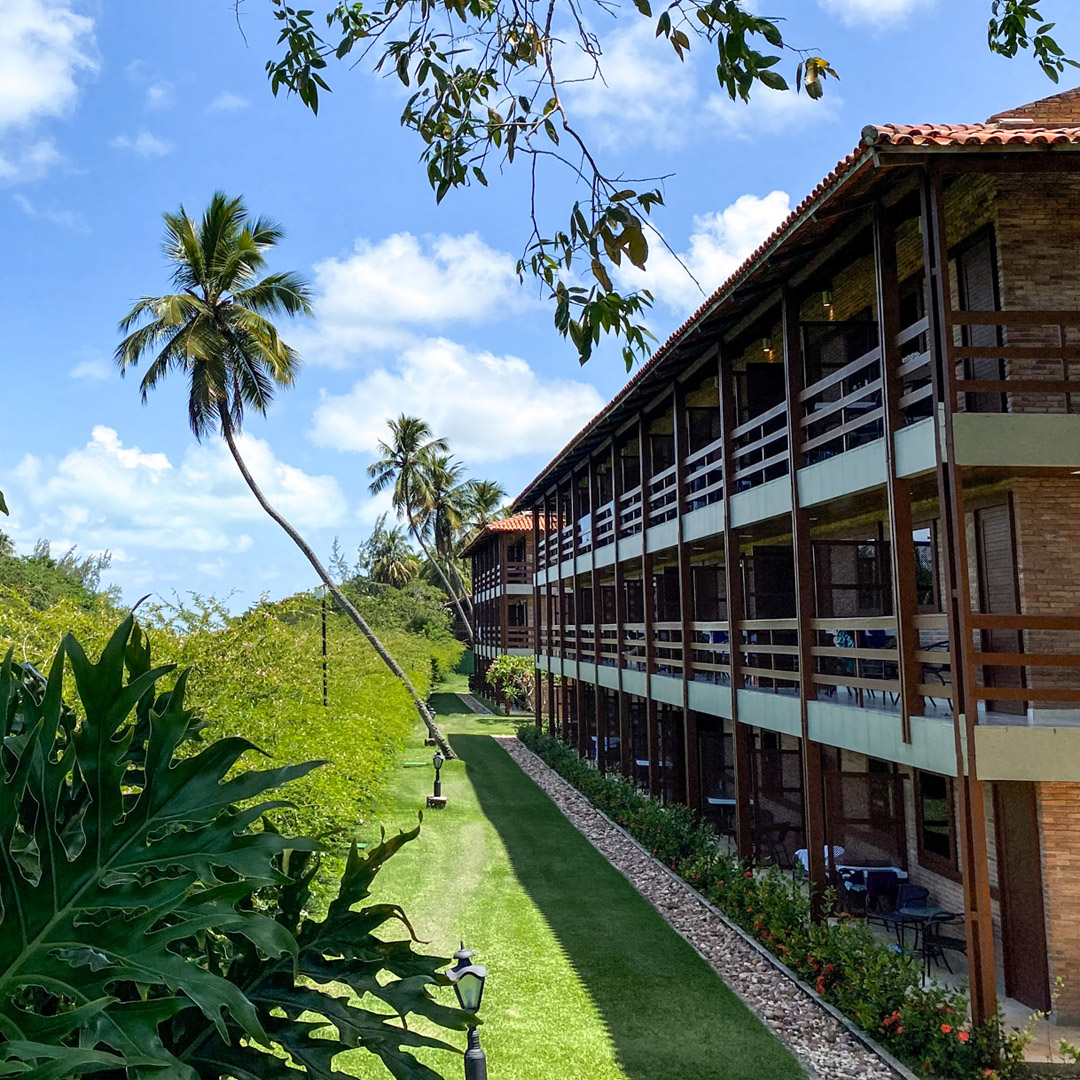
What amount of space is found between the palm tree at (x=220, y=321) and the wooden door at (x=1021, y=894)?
17.3 meters

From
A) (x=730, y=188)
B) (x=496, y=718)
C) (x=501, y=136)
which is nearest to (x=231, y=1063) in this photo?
(x=730, y=188)

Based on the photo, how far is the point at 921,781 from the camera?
45.4 feet

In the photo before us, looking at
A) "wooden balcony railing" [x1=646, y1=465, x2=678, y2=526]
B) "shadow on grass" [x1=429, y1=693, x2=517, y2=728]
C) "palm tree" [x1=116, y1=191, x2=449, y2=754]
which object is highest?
"palm tree" [x1=116, y1=191, x2=449, y2=754]

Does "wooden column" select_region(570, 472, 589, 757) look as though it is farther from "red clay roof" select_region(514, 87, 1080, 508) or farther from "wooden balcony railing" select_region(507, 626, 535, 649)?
"wooden balcony railing" select_region(507, 626, 535, 649)

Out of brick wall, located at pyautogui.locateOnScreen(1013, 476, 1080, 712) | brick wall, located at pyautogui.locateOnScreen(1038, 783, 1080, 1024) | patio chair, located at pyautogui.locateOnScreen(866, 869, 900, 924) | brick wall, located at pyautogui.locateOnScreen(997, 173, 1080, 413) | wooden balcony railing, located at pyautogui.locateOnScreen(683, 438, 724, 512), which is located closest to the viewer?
brick wall, located at pyautogui.locateOnScreen(1038, 783, 1080, 1024)

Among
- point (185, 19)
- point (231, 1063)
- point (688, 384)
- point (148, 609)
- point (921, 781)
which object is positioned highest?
point (688, 384)

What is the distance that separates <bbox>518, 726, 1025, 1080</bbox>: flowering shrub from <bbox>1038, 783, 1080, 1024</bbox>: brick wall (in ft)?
3.76

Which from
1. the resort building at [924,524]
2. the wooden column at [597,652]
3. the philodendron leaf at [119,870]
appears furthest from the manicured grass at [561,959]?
the philodendron leaf at [119,870]

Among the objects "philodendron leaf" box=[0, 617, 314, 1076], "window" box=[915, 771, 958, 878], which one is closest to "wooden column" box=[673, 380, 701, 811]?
"window" box=[915, 771, 958, 878]

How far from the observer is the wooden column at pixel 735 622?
14.6 metres

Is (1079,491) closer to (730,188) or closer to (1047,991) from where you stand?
(1047,991)

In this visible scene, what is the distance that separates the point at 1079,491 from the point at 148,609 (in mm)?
13036

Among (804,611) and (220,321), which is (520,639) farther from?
(804,611)

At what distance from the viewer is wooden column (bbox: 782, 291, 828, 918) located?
38.7 feet
